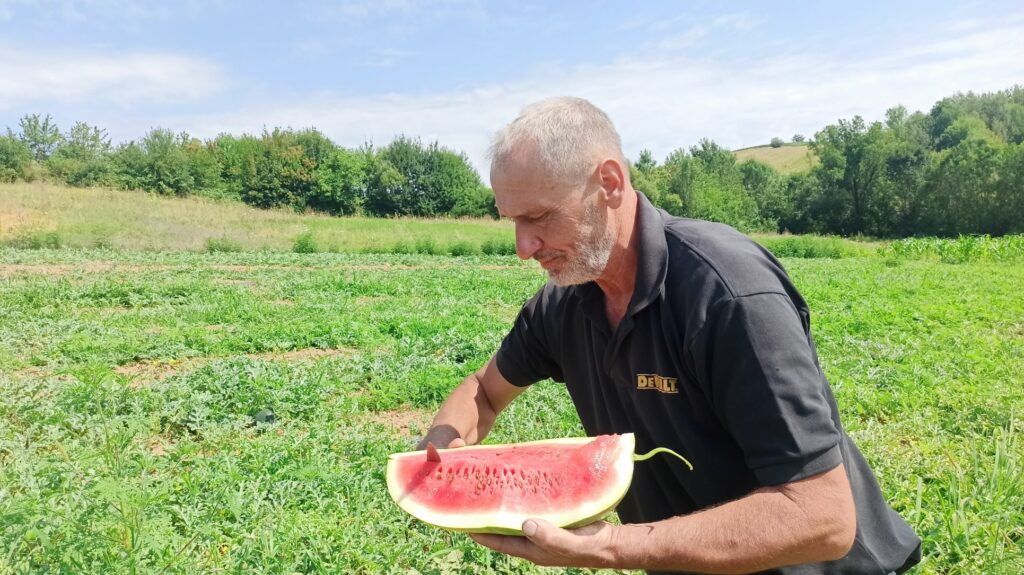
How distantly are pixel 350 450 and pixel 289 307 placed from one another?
21.7 feet

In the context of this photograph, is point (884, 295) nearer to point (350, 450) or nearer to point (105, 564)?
point (350, 450)

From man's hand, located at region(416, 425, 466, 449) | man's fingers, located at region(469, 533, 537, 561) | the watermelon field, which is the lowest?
the watermelon field

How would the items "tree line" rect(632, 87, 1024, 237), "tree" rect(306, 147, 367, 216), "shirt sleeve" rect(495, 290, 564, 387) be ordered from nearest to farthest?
"shirt sleeve" rect(495, 290, 564, 387)
"tree" rect(306, 147, 367, 216)
"tree line" rect(632, 87, 1024, 237)

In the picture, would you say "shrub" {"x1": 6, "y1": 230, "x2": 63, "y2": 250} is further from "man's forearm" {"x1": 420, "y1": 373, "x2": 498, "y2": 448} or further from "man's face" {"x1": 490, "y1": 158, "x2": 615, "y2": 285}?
"man's face" {"x1": 490, "y1": 158, "x2": 615, "y2": 285}

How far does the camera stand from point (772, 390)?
1508 millimetres

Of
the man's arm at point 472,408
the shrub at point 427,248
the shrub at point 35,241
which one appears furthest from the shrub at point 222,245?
the man's arm at point 472,408

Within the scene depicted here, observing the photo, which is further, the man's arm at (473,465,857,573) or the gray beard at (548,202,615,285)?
the gray beard at (548,202,615,285)

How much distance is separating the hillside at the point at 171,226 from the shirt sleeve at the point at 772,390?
25827 millimetres

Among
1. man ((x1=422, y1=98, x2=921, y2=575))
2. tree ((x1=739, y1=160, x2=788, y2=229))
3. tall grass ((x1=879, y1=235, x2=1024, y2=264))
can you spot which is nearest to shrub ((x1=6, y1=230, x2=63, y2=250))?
man ((x1=422, y1=98, x2=921, y2=575))

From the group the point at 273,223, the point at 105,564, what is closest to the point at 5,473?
the point at 105,564

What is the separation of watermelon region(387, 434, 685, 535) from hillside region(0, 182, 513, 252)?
25136 millimetres

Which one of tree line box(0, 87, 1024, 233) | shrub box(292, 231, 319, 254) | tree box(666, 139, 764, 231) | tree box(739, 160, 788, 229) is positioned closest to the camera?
shrub box(292, 231, 319, 254)

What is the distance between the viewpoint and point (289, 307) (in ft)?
34.6

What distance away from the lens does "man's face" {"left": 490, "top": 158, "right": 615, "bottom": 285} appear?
1.85 metres
